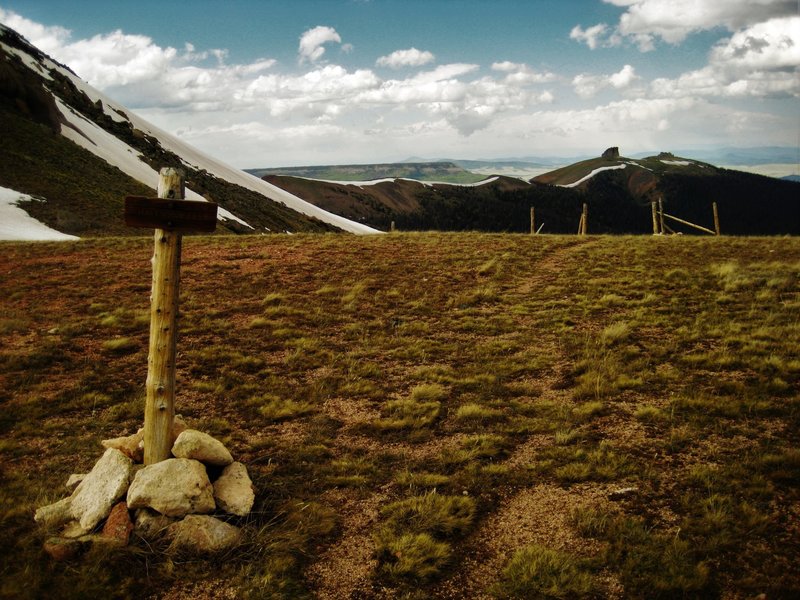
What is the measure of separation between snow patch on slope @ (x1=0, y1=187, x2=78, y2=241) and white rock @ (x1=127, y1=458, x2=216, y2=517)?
80.3ft

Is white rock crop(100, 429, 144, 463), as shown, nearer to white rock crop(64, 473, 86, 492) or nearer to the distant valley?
white rock crop(64, 473, 86, 492)

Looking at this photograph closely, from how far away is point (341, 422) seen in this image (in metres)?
7.96

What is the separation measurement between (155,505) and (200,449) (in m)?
0.75

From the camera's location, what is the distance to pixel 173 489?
516 cm

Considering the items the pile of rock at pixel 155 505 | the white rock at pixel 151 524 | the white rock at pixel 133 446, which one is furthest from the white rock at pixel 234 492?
the white rock at pixel 133 446

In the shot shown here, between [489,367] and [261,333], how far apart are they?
5.60m

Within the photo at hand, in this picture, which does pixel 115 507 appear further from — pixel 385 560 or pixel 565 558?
pixel 565 558

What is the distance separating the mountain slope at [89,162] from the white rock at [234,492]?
27422mm

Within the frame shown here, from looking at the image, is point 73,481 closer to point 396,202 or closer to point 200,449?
point 200,449

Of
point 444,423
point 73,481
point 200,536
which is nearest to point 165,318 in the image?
point 73,481

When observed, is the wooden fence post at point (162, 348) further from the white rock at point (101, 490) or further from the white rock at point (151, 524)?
the white rock at point (151, 524)

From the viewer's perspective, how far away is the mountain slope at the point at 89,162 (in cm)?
3281

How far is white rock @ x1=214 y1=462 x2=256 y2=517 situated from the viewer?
5.46 meters

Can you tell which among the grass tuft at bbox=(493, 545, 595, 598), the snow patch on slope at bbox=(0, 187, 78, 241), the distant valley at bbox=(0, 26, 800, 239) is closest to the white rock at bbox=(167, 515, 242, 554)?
the grass tuft at bbox=(493, 545, 595, 598)
